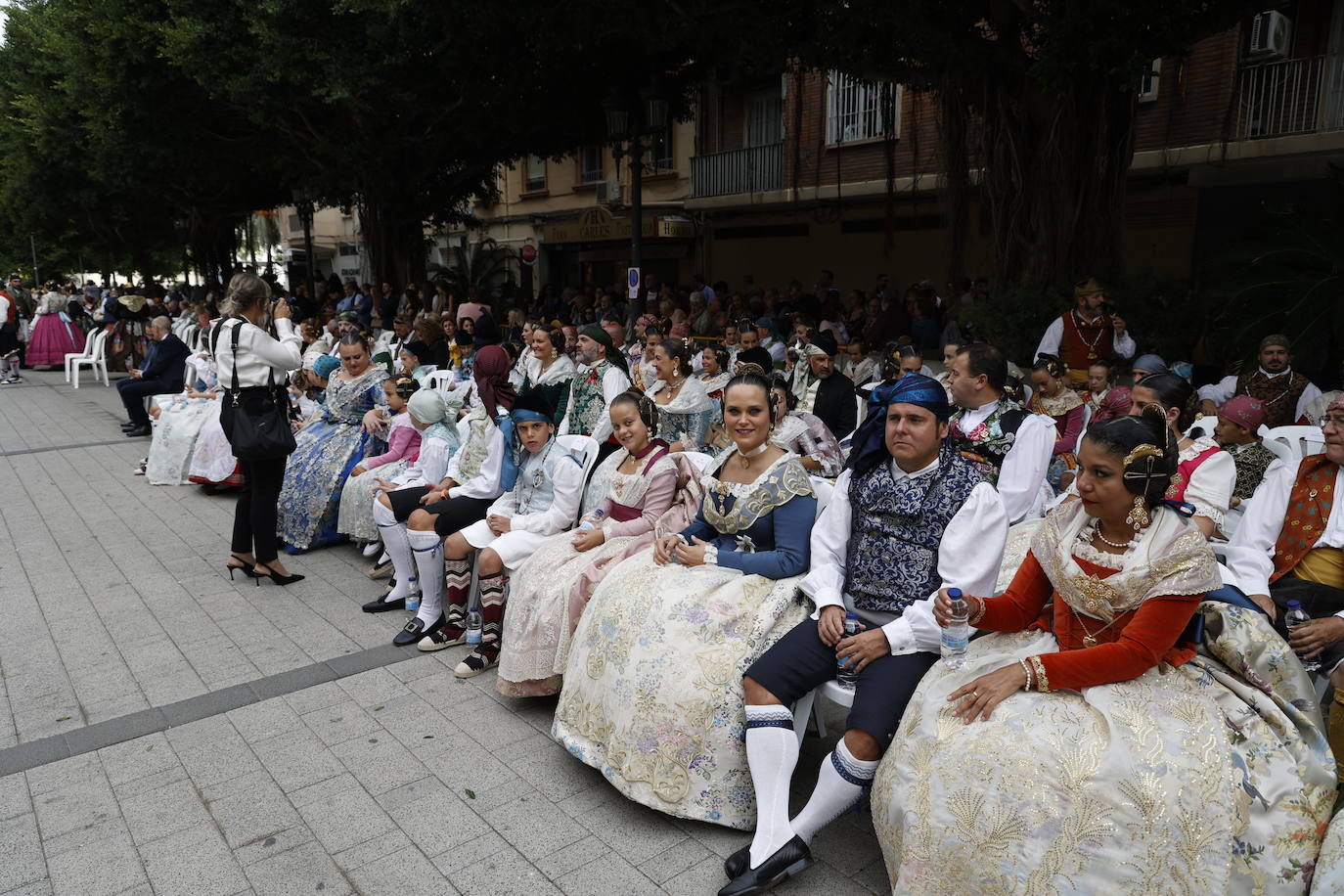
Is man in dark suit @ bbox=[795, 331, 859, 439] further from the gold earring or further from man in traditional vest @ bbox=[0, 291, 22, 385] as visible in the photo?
man in traditional vest @ bbox=[0, 291, 22, 385]

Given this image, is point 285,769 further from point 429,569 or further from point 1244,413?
point 1244,413

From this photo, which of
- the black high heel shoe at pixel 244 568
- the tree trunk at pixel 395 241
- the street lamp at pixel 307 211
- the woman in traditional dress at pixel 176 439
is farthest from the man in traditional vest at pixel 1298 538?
the street lamp at pixel 307 211

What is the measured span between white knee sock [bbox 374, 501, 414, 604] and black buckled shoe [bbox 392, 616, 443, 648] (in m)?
0.47

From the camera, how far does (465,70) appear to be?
524 inches

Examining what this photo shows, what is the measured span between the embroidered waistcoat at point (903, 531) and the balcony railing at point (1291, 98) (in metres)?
11.1

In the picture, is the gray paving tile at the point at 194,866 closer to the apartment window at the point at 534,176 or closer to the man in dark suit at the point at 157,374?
the man in dark suit at the point at 157,374

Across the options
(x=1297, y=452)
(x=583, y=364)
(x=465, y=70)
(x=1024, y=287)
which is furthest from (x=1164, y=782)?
(x=465, y=70)

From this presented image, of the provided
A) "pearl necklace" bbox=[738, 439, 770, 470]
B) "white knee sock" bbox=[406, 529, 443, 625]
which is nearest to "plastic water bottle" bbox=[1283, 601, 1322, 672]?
"pearl necklace" bbox=[738, 439, 770, 470]

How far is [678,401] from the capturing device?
22.9ft

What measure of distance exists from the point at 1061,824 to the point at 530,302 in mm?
20248

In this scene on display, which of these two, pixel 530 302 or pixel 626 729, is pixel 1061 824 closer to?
pixel 626 729

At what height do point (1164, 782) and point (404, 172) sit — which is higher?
point (404, 172)

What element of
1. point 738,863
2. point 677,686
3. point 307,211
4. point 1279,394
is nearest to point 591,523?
point 677,686

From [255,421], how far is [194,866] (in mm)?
3309
